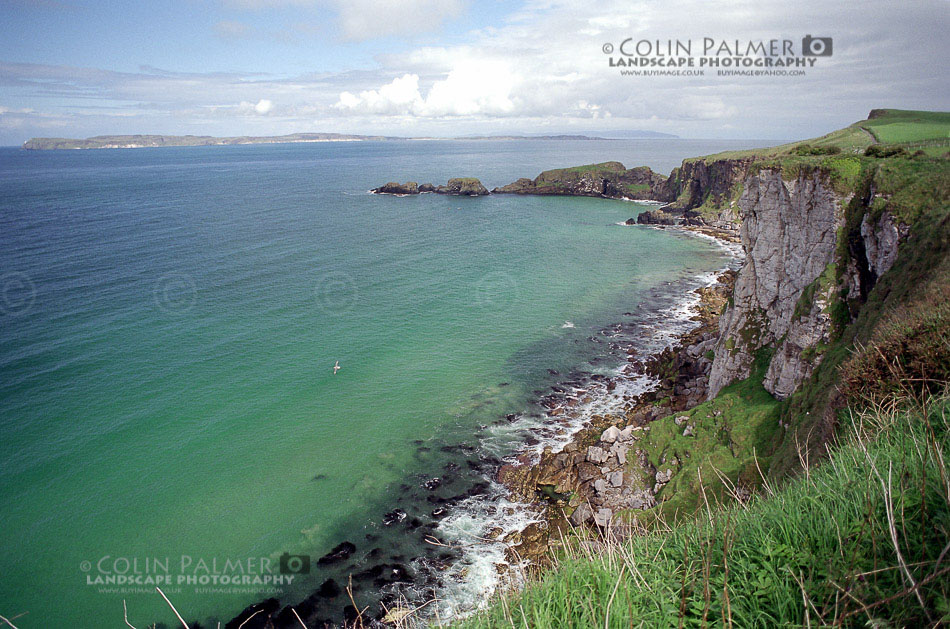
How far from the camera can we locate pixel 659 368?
137 ft

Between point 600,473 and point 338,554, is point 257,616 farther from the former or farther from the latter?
point 600,473

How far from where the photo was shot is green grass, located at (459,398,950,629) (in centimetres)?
520

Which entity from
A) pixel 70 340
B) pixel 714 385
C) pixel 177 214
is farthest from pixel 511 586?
pixel 177 214

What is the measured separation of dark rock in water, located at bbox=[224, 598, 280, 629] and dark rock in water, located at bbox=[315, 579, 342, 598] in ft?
6.43

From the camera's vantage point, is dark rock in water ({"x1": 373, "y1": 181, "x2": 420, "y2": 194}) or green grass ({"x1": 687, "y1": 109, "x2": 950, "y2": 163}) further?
dark rock in water ({"x1": 373, "y1": 181, "x2": 420, "y2": 194})

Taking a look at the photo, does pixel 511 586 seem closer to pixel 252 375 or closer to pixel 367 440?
pixel 367 440

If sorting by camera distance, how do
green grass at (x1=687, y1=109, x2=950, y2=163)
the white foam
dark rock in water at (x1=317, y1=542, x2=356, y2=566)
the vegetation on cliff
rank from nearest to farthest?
the vegetation on cliff < the white foam < dark rock in water at (x1=317, y1=542, x2=356, y2=566) < green grass at (x1=687, y1=109, x2=950, y2=163)

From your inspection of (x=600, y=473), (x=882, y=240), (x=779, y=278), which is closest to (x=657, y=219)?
(x=779, y=278)

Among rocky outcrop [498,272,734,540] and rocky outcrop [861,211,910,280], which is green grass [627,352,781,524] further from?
rocky outcrop [861,211,910,280]

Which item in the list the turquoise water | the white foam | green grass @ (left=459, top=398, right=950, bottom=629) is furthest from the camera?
the turquoise water

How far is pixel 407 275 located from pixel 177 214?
6394 centimetres

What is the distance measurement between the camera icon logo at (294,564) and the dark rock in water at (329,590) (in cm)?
126

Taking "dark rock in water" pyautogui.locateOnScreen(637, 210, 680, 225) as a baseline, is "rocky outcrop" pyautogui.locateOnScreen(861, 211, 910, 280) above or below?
below

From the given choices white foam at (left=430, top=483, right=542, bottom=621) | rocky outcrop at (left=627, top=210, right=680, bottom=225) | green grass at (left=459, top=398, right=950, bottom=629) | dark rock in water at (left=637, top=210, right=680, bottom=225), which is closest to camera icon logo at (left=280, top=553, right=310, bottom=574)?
white foam at (left=430, top=483, right=542, bottom=621)
